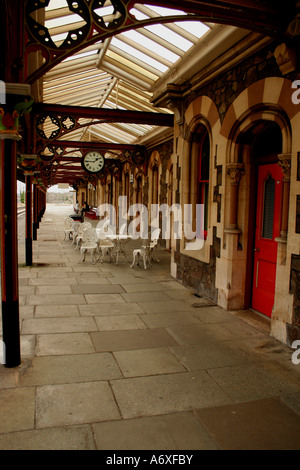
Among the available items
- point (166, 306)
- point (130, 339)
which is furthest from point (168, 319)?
point (130, 339)


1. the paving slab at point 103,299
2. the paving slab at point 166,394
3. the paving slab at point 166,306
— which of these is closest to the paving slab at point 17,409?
the paving slab at point 166,394

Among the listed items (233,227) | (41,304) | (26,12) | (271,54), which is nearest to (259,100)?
(271,54)

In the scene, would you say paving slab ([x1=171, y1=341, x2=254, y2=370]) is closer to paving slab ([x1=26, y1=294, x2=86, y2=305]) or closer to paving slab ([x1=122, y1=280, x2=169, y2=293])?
paving slab ([x1=26, y1=294, x2=86, y2=305])

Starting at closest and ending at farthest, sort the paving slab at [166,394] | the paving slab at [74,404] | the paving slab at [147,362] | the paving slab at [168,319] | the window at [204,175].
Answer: the paving slab at [74,404] < the paving slab at [166,394] < the paving slab at [147,362] < the paving slab at [168,319] < the window at [204,175]

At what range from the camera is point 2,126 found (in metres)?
3.49

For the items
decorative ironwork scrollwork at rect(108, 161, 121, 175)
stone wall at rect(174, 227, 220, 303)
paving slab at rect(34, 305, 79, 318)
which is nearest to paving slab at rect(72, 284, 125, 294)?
paving slab at rect(34, 305, 79, 318)

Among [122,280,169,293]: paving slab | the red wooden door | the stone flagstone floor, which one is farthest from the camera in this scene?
[122,280,169,293]: paving slab

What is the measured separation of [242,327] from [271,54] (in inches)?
136

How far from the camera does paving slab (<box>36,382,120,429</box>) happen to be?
276 cm

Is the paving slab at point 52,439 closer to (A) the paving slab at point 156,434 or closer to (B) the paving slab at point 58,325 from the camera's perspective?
(A) the paving slab at point 156,434

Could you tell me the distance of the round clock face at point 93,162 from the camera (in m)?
11.6

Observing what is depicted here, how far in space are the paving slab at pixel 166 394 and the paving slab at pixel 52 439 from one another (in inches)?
14.8

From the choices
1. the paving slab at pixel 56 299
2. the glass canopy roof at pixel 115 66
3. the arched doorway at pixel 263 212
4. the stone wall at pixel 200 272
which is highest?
the glass canopy roof at pixel 115 66

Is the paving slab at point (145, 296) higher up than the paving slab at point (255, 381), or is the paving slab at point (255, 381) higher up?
the paving slab at point (145, 296)
